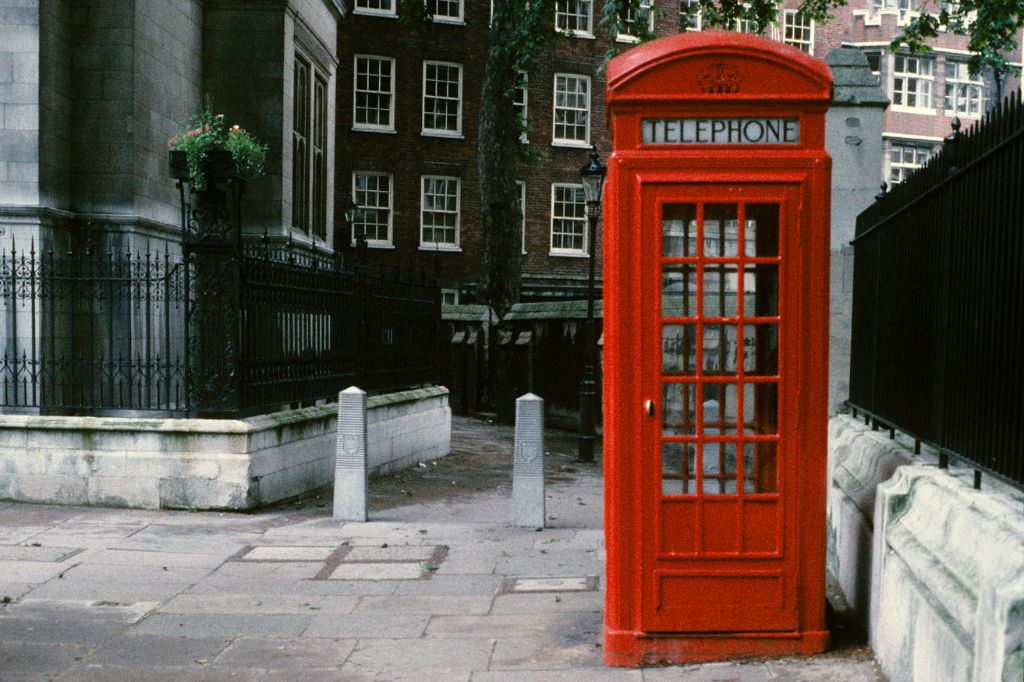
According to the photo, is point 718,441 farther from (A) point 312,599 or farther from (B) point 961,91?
(B) point 961,91

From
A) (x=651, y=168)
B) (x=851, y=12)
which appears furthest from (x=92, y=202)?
(x=851, y=12)

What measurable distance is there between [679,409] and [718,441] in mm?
238

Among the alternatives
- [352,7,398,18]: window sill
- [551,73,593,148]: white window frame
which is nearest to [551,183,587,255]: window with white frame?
[551,73,593,148]: white window frame

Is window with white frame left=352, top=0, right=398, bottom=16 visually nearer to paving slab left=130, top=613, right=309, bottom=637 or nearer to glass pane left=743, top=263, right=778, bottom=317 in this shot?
paving slab left=130, top=613, right=309, bottom=637

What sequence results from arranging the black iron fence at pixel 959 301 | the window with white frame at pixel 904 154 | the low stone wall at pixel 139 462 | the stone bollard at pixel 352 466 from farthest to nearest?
1. the window with white frame at pixel 904 154
2. the low stone wall at pixel 139 462
3. the stone bollard at pixel 352 466
4. the black iron fence at pixel 959 301

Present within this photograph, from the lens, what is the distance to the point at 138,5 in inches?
634

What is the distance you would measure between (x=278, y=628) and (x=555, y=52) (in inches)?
1473

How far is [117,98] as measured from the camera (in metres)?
15.8

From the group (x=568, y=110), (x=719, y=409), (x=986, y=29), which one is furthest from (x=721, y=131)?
(x=568, y=110)

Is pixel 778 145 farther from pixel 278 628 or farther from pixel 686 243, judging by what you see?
pixel 278 628

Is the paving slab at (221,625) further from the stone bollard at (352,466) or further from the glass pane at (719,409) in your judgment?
the stone bollard at (352,466)

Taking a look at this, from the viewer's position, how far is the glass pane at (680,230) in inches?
224

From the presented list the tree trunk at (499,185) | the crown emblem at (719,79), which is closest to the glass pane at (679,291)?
the crown emblem at (719,79)

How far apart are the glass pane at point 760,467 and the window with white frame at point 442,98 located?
3574cm
